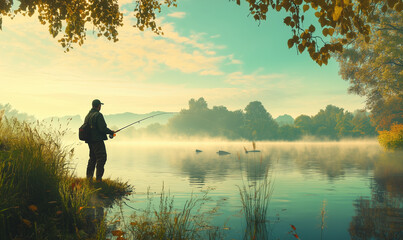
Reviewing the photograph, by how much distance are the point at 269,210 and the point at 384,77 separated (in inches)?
1135

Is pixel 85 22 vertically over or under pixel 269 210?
over

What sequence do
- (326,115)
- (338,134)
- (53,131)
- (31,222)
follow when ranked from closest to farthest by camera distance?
1. (31,222)
2. (53,131)
3. (338,134)
4. (326,115)

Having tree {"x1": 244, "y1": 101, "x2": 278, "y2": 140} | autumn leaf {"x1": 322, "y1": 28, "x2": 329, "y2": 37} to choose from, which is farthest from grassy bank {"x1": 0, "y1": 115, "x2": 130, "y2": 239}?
tree {"x1": 244, "y1": 101, "x2": 278, "y2": 140}

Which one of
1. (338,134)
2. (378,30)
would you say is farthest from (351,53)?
(338,134)

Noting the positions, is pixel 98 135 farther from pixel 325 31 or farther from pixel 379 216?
pixel 379 216

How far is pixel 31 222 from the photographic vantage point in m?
5.54

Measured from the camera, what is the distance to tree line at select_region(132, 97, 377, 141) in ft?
372

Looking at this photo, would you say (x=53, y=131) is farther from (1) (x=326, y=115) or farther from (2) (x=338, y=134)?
(1) (x=326, y=115)

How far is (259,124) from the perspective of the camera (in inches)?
5344

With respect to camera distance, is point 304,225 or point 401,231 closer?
point 401,231

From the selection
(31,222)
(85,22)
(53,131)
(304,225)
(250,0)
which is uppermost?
(85,22)

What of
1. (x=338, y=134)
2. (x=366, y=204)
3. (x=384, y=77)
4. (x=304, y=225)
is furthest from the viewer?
(x=338, y=134)

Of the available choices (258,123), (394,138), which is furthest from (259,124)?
(394,138)

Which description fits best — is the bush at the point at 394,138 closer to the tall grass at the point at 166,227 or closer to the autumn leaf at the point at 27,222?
the tall grass at the point at 166,227
